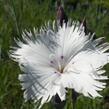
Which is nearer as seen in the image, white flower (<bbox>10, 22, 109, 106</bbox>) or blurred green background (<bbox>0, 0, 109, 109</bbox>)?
white flower (<bbox>10, 22, 109, 106</bbox>)

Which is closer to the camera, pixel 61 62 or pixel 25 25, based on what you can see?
pixel 61 62

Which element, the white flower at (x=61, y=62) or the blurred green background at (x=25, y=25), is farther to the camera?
the blurred green background at (x=25, y=25)

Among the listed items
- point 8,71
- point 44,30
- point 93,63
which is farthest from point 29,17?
point 93,63

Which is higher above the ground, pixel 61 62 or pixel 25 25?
pixel 25 25
